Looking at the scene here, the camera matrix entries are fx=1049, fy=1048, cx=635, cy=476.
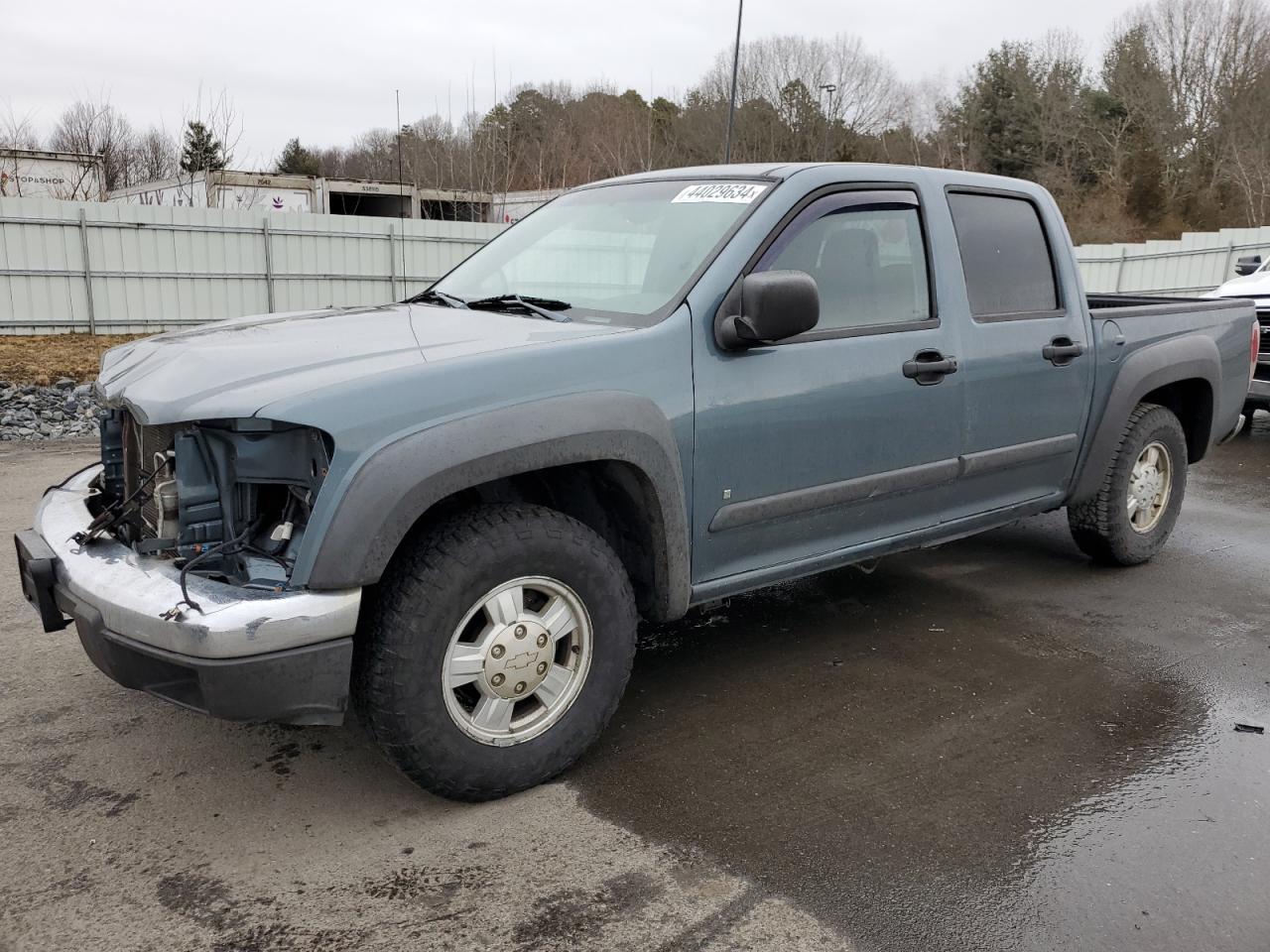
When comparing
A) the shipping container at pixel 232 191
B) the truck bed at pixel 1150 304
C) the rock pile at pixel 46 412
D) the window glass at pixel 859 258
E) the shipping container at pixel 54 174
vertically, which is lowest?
the rock pile at pixel 46 412

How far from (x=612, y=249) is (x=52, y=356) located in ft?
43.7

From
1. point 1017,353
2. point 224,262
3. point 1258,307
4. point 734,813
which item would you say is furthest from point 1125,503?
point 224,262

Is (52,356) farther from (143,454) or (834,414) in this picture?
(834,414)

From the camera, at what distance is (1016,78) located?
4522cm

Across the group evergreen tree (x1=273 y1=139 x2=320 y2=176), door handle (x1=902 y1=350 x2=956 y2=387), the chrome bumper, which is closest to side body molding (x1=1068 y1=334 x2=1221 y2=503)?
door handle (x1=902 y1=350 x2=956 y2=387)

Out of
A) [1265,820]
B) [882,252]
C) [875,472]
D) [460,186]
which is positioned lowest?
[1265,820]

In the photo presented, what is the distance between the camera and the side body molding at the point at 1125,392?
187 inches

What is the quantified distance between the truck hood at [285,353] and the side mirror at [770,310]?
363 millimetres

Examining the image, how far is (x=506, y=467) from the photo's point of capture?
2.79 m

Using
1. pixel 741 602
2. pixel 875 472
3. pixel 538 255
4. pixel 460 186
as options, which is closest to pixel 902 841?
pixel 875 472

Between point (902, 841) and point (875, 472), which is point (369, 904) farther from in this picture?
point (875, 472)

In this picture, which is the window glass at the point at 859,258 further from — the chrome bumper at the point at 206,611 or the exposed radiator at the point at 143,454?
the exposed radiator at the point at 143,454

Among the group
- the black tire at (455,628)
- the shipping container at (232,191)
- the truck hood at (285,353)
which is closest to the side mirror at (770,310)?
the truck hood at (285,353)

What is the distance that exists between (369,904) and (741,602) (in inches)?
101
